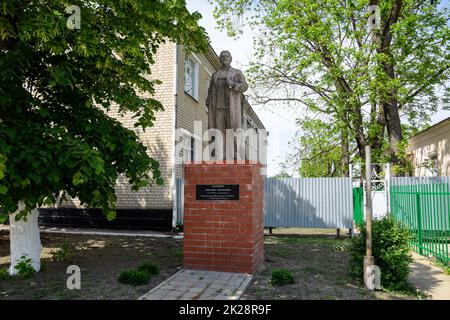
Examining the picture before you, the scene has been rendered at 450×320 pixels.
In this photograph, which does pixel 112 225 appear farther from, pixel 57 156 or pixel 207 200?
pixel 57 156

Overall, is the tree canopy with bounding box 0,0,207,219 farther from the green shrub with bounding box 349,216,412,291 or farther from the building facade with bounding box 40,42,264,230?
the building facade with bounding box 40,42,264,230

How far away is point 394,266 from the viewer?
520 cm

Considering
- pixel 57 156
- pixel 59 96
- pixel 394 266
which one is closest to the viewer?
pixel 57 156

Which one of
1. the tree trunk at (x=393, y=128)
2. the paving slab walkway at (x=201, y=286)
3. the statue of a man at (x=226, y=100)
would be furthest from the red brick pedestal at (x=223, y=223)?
the tree trunk at (x=393, y=128)

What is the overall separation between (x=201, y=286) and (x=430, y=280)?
3.88m

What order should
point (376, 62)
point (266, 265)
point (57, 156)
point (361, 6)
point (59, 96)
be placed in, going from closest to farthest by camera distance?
point (57, 156)
point (59, 96)
point (266, 265)
point (376, 62)
point (361, 6)

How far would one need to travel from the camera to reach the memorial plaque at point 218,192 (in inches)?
241

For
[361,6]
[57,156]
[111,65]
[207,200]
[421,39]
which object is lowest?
[207,200]

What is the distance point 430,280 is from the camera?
5977mm

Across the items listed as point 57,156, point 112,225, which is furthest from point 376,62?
point 57,156

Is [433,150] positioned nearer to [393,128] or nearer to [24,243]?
[393,128]

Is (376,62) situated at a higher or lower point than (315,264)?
higher

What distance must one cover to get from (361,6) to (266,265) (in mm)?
12114

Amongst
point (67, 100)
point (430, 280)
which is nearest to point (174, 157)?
point (67, 100)
